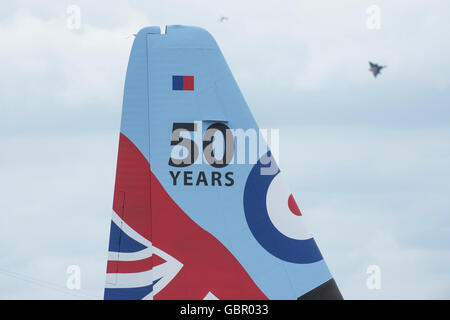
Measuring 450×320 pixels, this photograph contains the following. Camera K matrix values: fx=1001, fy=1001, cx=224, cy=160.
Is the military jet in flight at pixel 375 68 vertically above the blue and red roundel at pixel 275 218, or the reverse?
the military jet in flight at pixel 375 68

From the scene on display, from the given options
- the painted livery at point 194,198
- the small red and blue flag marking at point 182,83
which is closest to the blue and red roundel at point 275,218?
the painted livery at point 194,198

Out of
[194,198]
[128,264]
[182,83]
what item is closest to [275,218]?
[194,198]

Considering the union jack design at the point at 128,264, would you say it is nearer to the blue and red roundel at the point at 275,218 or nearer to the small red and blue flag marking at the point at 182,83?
the blue and red roundel at the point at 275,218

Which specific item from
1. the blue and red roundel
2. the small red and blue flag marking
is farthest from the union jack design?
the small red and blue flag marking

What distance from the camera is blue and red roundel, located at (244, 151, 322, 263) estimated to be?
16.9m

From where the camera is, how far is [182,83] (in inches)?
669

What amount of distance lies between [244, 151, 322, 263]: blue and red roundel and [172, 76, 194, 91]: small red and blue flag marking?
1742mm

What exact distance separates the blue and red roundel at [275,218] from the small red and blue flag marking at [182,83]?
5.72ft

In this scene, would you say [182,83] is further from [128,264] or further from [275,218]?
[128,264]

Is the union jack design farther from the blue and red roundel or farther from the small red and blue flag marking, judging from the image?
the small red and blue flag marking

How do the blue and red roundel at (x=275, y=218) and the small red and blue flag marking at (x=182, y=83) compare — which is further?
the small red and blue flag marking at (x=182, y=83)

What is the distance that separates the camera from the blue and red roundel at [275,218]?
1688 centimetres

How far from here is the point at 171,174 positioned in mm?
16984
